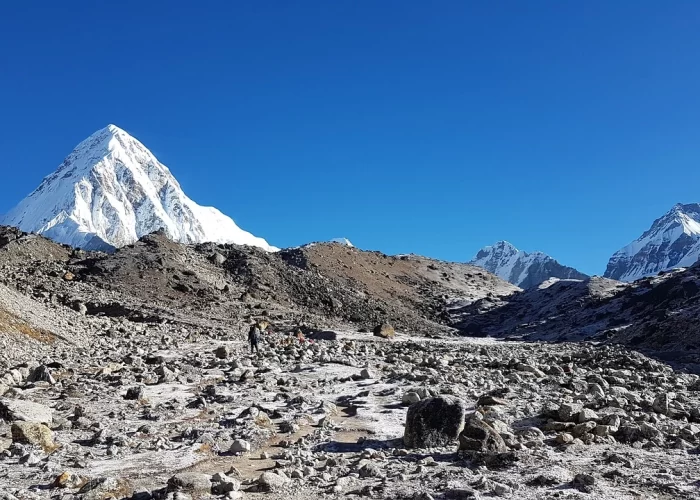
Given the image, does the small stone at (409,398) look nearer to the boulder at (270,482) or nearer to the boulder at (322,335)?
the boulder at (270,482)

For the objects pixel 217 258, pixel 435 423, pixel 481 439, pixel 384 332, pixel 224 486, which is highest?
pixel 217 258

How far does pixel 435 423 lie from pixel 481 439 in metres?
1.13

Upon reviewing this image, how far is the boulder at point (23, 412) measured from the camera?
11211mm

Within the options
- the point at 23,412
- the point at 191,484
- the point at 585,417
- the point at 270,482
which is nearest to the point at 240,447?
the point at 270,482

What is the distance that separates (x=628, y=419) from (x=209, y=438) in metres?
8.10

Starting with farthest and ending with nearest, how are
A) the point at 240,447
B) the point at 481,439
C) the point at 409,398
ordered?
the point at 409,398 < the point at 240,447 < the point at 481,439

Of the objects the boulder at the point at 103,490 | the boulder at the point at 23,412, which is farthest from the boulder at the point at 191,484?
the boulder at the point at 23,412

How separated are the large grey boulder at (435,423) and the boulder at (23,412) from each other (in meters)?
6.68

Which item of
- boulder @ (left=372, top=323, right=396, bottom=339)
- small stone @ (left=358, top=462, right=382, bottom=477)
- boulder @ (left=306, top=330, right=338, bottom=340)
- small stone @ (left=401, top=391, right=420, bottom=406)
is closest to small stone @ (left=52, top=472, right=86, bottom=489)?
small stone @ (left=358, top=462, right=382, bottom=477)

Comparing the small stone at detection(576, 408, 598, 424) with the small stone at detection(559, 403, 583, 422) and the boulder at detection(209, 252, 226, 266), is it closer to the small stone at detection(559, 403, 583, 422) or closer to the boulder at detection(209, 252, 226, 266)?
the small stone at detection(559, 403, 583, 422)

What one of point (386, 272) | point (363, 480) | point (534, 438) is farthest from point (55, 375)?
point (386, 272)

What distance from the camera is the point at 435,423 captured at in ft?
35.1

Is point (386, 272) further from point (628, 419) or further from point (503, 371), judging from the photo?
point (628, 419)

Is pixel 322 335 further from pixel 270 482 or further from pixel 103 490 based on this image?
pixel 103 490
